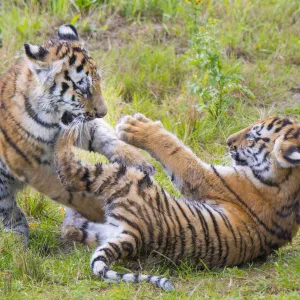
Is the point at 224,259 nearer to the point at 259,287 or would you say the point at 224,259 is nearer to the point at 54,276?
the point at 259,287

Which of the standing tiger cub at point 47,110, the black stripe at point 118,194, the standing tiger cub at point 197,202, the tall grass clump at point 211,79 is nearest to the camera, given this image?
the standing tiger cub at point 197,202

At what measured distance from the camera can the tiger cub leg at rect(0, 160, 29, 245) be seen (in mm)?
5020

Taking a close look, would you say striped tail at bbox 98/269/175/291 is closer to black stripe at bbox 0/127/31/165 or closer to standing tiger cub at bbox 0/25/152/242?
standing tiger cub at bbox 0/25/152/242

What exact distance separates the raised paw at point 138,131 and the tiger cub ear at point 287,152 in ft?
2.71

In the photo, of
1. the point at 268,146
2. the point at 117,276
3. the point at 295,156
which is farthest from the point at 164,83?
the point at 117,276

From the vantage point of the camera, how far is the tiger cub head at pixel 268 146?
463 cm

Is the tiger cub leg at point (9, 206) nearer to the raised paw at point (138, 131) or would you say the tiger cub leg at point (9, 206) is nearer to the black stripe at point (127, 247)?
the raised paw at point (138, 131)

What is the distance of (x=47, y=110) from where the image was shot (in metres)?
4.78

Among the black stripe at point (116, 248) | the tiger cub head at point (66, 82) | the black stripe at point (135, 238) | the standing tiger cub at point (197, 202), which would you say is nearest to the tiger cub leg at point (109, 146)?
the standing tiger cub at point (197, 202)

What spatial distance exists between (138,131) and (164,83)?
72.6 inches

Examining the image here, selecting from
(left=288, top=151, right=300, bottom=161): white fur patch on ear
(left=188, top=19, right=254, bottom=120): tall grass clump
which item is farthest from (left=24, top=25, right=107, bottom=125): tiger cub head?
(left=188, top=19, right=254, bottom=120): tall grass clump

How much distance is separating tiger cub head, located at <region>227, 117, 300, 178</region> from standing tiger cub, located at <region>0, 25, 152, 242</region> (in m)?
0.58

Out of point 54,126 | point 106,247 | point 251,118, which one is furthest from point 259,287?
point 251,118

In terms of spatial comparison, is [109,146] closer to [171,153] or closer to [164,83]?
[171,153]
